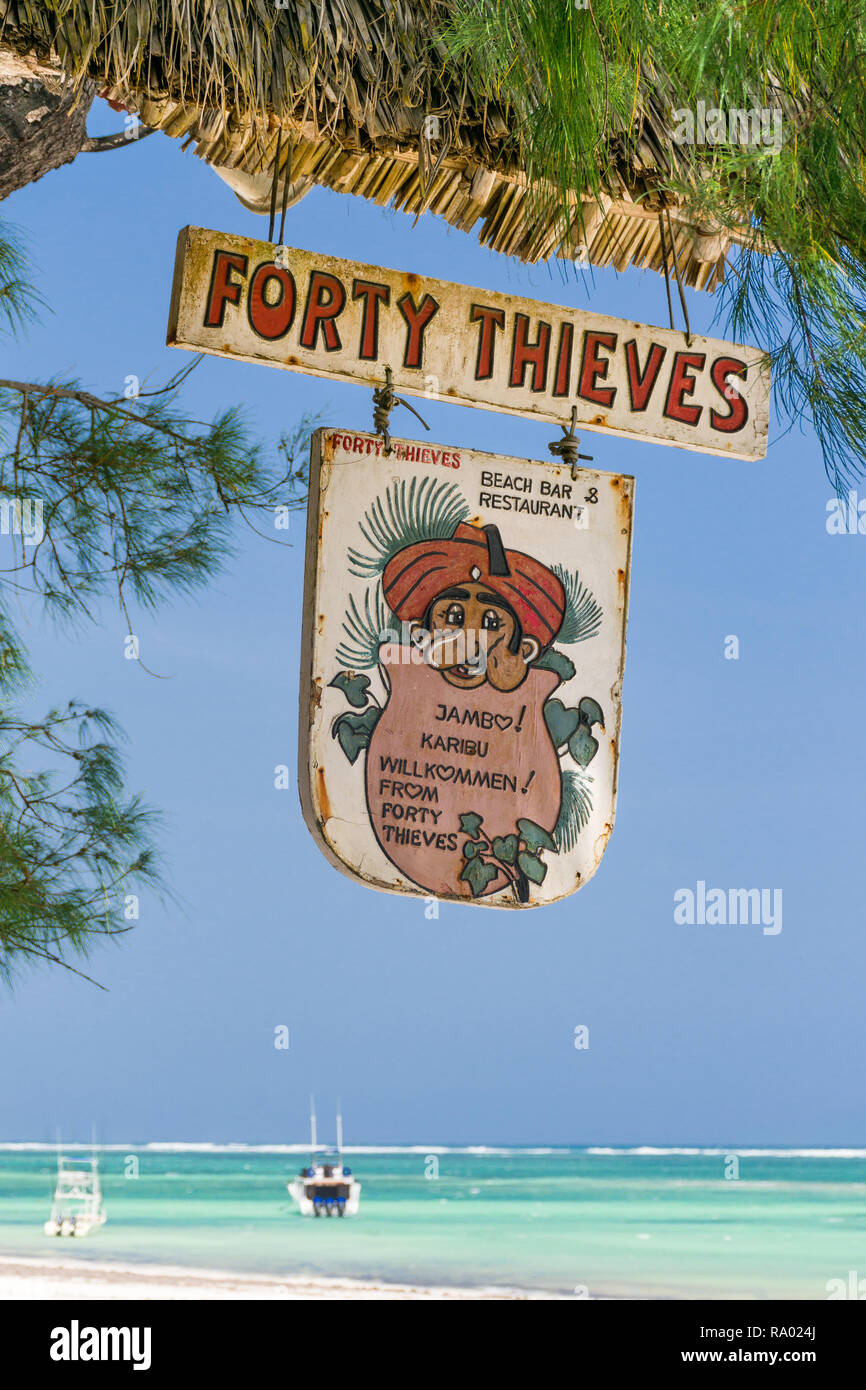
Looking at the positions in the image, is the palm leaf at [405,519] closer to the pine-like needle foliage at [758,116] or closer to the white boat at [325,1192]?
the pine-like needle foliage at [758,116]

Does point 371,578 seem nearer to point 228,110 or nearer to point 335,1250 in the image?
point 228,110

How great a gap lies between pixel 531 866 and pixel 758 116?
104cm

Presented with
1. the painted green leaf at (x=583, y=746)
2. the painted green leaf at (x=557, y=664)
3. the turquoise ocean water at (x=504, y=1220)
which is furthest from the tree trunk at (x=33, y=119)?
the turquoise ocean water at (x=504, y=1220)

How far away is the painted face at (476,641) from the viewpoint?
2.26m

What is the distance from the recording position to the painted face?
2256 millimetres

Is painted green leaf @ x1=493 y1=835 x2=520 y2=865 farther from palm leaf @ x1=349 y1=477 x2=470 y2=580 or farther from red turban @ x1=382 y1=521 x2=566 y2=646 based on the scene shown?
palm leaf @ x1=349 y1=477 x2=470 y2=580

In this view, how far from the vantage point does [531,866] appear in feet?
7.29

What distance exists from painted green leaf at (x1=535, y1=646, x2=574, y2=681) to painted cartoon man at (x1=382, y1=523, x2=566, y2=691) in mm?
14

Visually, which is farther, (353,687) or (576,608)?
(576,608)

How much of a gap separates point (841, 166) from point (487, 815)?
97cm

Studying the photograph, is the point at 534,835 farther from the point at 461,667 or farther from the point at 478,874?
the point at 461,667

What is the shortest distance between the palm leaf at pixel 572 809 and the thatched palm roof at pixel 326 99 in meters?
0.76

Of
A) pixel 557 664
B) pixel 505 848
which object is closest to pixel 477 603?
pixel 557 664
